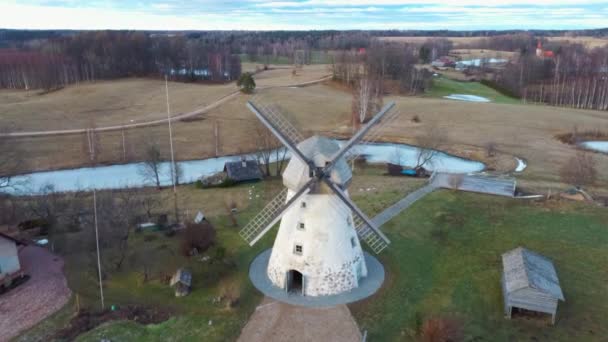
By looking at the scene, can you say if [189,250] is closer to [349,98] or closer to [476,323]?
[476,323]

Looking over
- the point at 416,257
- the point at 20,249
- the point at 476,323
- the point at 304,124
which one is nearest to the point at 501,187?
the point at 416,257

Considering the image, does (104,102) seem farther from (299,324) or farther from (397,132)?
(299,324)

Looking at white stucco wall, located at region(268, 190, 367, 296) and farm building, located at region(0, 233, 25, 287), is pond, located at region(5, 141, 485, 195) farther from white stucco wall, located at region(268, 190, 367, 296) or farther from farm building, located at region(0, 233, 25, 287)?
white stucco wall, located at region(268, 190, 367, 296)

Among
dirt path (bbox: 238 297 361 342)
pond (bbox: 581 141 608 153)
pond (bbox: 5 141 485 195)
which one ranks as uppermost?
dirt path (bbox: 238 297 361 342)

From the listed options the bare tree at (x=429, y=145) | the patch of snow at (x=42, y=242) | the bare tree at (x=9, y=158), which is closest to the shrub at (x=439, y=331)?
the patch of snow at (x=42, y=242)

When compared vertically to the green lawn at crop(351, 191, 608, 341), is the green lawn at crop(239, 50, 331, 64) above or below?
above

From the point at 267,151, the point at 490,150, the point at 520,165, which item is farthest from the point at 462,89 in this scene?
the point at 267,151

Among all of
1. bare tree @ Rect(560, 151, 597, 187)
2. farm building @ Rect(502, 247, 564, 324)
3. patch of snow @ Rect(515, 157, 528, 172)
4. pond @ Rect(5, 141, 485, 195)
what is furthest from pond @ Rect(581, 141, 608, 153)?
farm building @ Rect(502, 247, 564, 324)

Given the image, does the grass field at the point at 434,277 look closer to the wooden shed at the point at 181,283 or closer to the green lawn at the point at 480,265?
the green lawn at the point at 480,265
